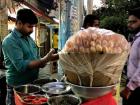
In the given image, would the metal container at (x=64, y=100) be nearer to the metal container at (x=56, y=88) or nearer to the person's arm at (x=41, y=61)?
the metal container at (x=56, y=88)

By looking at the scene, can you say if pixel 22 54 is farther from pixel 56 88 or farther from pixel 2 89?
pixel 2 89

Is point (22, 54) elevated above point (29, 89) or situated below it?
above

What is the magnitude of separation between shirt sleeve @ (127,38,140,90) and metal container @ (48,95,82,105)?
189cm

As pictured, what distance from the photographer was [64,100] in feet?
9.63

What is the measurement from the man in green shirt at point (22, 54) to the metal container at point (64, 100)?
38.9 inches

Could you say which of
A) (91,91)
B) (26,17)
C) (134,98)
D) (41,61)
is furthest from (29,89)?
(134,98)

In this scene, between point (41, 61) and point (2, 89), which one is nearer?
point (41, 61)

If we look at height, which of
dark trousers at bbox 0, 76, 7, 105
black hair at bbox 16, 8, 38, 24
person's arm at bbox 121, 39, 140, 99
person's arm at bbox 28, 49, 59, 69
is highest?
black hair at bbox 16, 8, 38, 24

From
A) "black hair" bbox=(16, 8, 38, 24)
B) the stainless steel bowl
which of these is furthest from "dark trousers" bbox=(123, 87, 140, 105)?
the stainless steel bowl

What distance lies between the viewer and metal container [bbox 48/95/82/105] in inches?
112

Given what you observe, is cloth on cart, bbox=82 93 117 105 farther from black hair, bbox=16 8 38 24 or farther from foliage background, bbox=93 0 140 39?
foliage background, bbox=93 0 140 39

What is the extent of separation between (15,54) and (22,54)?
12 centimetres

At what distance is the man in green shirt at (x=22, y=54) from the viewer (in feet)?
12.6

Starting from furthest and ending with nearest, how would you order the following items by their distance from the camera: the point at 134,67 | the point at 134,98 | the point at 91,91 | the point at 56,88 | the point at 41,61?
the point at 134,98, the point at 134,67, the point at 41,61, the point at 56,88, the point at 91,91
